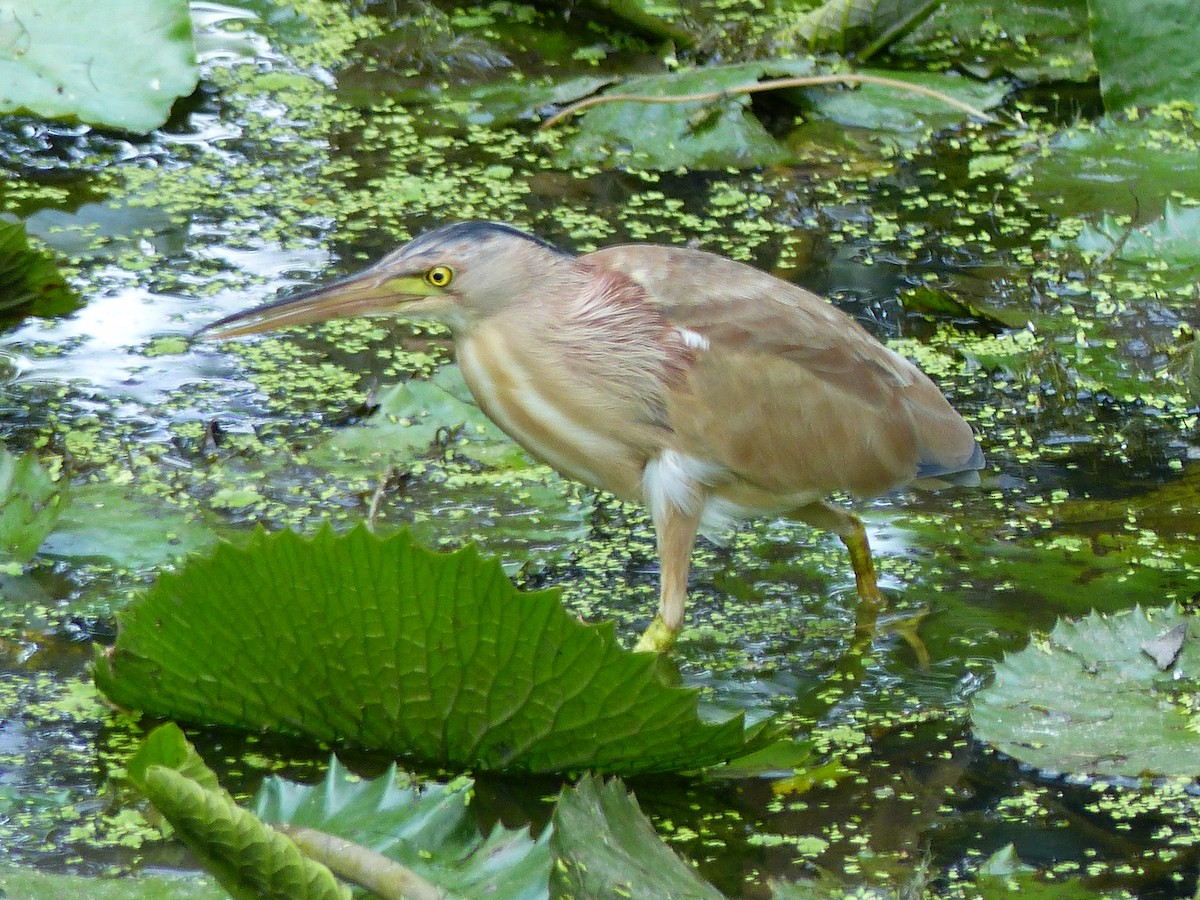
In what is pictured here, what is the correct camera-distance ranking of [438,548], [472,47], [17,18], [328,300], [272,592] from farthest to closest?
[472,47] → [17,18] → [438,548] → [328,300] → [272,592]

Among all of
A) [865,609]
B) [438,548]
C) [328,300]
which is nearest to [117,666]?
[328,300]

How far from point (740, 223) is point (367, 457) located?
1.58m

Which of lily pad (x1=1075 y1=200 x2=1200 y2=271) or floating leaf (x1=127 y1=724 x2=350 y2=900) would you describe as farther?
lily pad (x1=1075 y1=200 x2=1200 y2=271)

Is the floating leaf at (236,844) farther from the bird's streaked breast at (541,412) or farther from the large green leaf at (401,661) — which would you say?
the bird's streaked breast at (541,412)

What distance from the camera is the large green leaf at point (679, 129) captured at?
4359 millimetres

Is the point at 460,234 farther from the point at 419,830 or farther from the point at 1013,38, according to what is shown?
the point at 1013,38

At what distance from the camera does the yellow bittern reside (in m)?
2.65

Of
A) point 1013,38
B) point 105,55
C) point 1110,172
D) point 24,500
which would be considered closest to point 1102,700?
point 24,500

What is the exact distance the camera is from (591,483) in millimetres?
2785

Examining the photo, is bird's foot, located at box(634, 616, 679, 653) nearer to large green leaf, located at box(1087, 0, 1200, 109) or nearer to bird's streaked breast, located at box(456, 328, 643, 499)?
bird's streaked breast, located at box(456, 328, 643, 499)

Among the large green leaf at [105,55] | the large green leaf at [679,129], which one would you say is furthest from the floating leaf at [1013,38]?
the large green leaf at [105,55]

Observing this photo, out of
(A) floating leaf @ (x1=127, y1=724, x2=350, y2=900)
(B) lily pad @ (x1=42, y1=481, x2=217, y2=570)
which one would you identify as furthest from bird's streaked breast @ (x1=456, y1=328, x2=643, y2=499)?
(A) floating leaf @ (x1=127, y1=724, x2=350, y2=900)

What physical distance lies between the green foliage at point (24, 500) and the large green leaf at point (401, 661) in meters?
0.49

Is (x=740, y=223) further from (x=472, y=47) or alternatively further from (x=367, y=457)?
(x=367, y=457)
